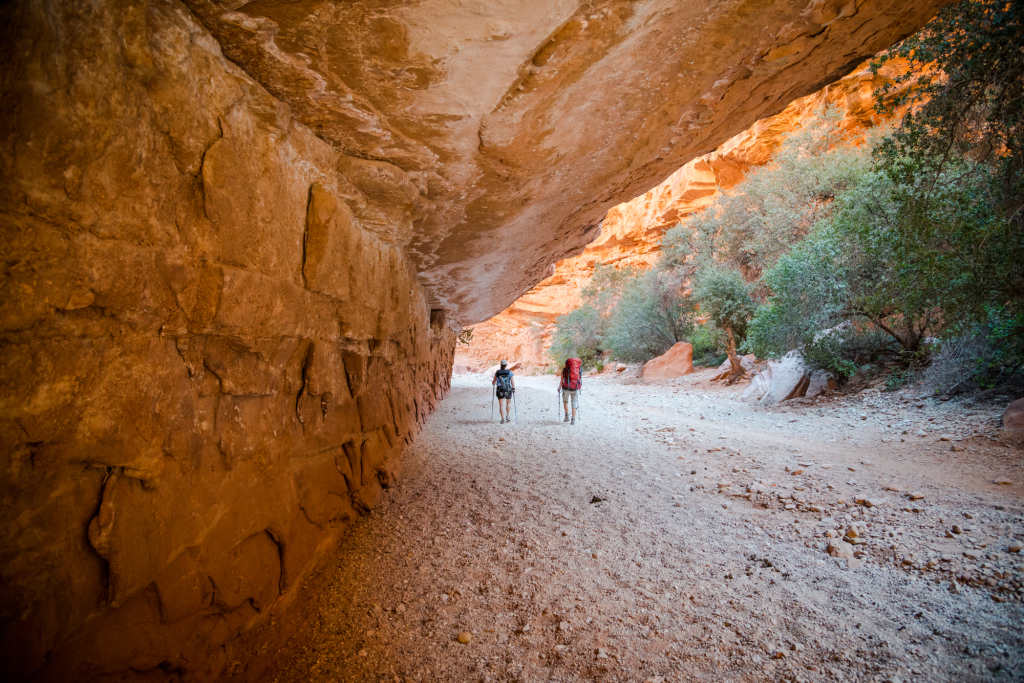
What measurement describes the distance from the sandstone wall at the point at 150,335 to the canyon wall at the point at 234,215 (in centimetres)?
1

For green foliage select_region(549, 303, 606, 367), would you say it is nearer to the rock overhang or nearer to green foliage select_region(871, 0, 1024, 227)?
green foliage select_region(871, 0, 1024, 227)

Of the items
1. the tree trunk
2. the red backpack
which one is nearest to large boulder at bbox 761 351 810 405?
the tree trunk

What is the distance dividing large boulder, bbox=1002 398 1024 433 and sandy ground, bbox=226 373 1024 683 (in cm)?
15

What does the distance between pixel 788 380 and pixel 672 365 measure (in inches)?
288

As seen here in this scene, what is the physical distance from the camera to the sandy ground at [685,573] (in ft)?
7.79

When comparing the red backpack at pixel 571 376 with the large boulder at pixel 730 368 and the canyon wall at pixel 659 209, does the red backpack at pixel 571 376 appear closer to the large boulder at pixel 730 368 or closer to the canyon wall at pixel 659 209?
the canyon wall at pixel 659 209

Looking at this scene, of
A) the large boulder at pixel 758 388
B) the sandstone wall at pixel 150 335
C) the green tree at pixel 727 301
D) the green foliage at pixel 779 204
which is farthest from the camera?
the green tree at pixel 727 301

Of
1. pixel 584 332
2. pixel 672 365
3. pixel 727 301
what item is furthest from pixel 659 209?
pixel 672 365

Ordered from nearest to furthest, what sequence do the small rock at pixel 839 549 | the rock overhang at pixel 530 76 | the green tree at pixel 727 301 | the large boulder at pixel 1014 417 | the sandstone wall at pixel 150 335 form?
the sandstone wall at pixel 150 335
the rock overhang at pixel 530 76
the small rock at pixel 839 549
the large boulder at pixel 1014 417
the green tree at pixel 727 301

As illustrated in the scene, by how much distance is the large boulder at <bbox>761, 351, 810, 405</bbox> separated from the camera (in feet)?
30.9

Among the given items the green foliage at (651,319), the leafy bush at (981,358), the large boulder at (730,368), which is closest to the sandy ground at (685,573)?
the leafy bush at (981,358)

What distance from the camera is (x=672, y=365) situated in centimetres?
1700

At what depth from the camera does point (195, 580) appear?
2.44 meters

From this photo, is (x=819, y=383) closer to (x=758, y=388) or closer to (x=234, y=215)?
(x=758, y=388)
